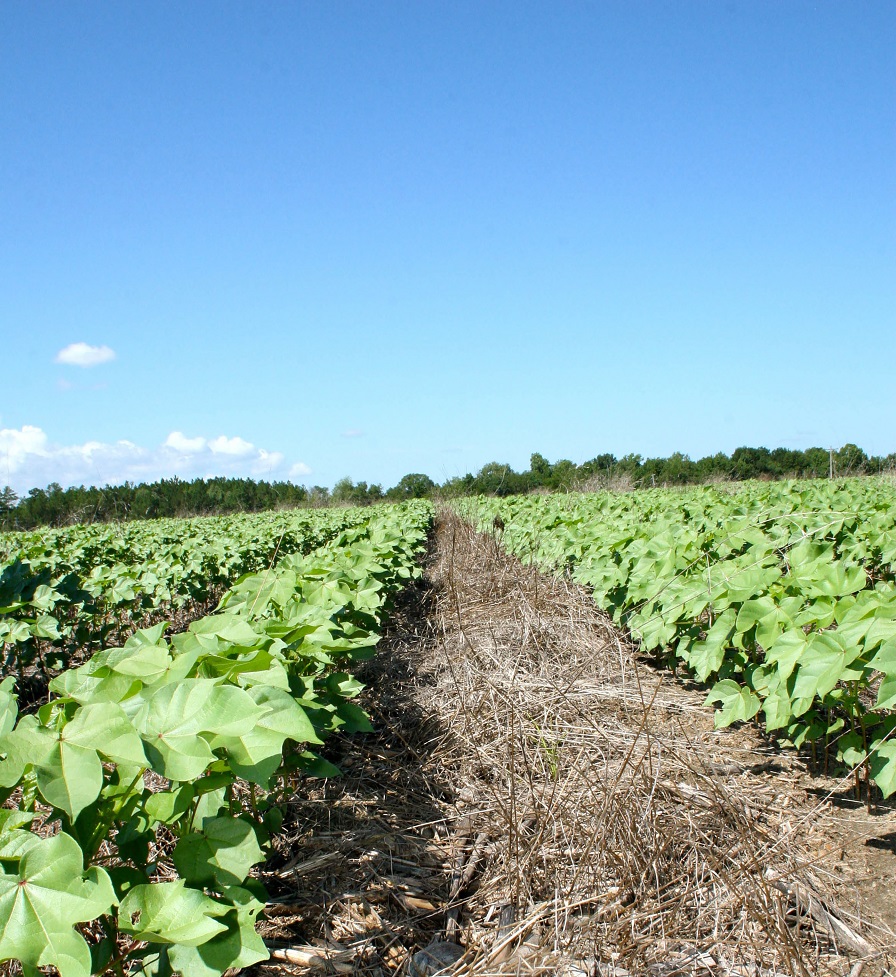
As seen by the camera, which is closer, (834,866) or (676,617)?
(834,866)

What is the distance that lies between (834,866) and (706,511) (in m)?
4.73

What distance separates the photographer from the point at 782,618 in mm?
2799

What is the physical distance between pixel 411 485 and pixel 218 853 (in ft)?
119

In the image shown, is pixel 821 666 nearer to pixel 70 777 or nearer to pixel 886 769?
pixel 886 769

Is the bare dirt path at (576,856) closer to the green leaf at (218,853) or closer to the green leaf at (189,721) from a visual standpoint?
the green leaf at (218,853)

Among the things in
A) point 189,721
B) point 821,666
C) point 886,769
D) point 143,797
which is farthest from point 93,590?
point 886,769

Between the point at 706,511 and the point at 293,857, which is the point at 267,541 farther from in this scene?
the point at 293,857

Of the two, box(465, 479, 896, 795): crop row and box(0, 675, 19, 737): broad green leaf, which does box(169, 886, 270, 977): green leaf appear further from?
box(465, 479, 896, 795): crop row

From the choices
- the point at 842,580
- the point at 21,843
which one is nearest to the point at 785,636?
the point at 842,580

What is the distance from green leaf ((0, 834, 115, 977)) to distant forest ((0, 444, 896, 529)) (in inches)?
914

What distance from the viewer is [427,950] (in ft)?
6.71

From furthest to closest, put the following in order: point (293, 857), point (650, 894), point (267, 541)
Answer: point (267, 541) < point (293, 857) < point (650, 894)

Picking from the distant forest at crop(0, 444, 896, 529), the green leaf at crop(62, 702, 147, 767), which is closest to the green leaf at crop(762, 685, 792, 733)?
the green leaf at crop(62, 702, 147, 767)

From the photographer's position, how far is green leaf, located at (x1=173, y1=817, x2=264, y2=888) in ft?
4.76
